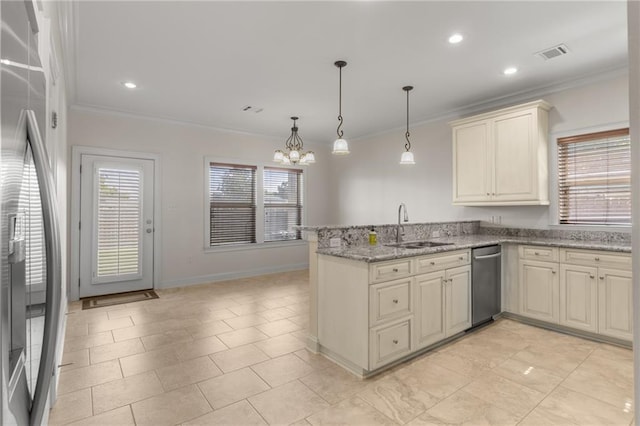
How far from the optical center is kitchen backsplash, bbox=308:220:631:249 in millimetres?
3073

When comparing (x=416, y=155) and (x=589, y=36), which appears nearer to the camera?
(x=589, y=36)

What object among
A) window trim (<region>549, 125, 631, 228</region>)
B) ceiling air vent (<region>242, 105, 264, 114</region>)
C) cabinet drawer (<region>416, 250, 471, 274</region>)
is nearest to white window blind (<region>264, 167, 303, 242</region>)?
ceiling air vent (<region>242, 105, 264, 114</region>)

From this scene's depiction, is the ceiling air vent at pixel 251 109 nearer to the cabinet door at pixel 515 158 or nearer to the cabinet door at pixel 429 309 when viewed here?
the cabinet door at pixel 515 158

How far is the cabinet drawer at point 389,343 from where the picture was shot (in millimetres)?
2527

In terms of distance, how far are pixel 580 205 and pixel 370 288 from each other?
3.02 m

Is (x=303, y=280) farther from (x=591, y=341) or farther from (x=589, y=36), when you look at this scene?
(x=589, y=36)

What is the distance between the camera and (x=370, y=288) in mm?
2510

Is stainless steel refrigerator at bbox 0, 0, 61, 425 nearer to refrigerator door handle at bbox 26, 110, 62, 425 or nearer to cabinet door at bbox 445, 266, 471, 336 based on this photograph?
refrigerator door handle at bbox 26, 110, 62, 425

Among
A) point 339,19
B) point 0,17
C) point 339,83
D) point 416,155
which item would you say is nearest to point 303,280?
point 416,155

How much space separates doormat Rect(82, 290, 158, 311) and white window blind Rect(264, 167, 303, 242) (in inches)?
88.5

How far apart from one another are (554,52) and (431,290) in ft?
8.40

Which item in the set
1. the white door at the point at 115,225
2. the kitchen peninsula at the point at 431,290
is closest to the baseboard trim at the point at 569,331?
the kitchen peninsula at the point at 431,290

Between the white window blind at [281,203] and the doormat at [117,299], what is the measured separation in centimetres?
225

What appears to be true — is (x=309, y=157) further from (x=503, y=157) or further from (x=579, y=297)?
(x=579, y=297)
